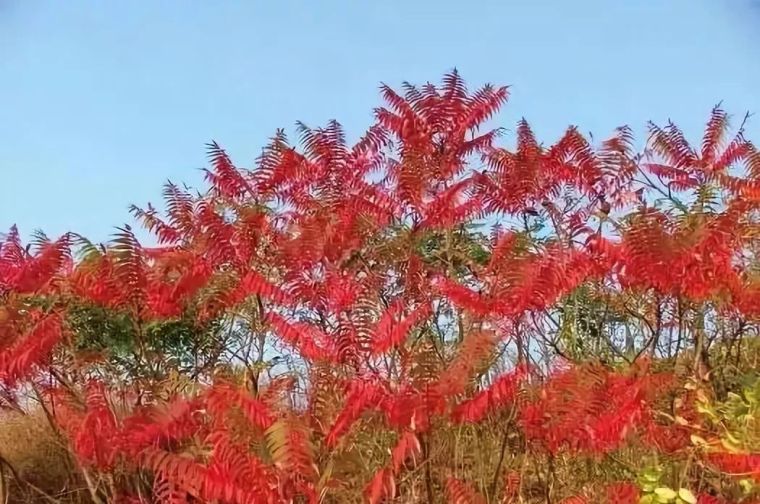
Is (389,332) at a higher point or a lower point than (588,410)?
higher

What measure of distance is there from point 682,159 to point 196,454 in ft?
9.93

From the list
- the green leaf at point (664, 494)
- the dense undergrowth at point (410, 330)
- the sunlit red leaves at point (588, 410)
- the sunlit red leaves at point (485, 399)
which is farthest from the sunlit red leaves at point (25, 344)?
the green leaf at point (664, 494)

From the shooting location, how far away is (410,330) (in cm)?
437

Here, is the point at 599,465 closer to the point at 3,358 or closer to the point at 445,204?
the point at 445,204

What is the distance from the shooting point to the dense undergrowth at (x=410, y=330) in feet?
12.5

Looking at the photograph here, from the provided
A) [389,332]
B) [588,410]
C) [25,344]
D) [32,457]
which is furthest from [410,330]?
[32,457]

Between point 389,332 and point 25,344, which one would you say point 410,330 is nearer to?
point 389,332

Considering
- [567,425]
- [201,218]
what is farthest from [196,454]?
[567,425]

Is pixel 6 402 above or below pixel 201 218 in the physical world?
below

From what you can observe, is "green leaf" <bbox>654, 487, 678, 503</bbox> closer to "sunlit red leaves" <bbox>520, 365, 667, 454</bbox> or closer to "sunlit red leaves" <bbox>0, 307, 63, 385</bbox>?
"sunlit red leaves" <bbox>520, 365, 667, 454</bbox>

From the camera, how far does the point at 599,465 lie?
15.8 ft

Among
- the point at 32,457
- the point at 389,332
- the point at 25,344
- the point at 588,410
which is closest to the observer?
the point at 588,410

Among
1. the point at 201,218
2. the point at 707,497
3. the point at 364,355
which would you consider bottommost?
the point at 707,497

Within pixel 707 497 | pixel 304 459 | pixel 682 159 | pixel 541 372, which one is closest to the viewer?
pixel 304 459
